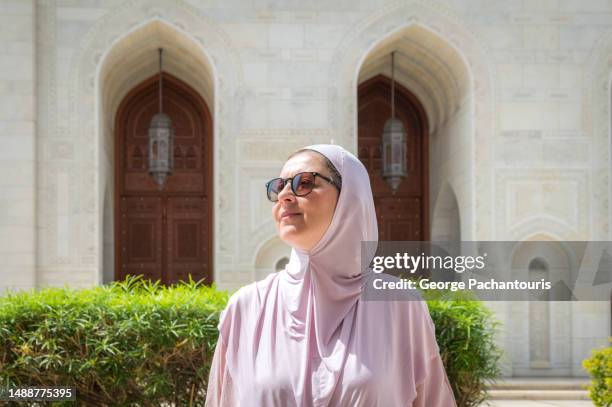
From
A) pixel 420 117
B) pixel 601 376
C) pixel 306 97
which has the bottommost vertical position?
pixel 601 376

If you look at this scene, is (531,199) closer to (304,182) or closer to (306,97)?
(306,97)

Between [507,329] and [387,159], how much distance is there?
2766 mm

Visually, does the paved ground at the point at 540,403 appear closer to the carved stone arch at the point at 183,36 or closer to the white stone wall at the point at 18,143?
the carved stone arch at the point at 183,36

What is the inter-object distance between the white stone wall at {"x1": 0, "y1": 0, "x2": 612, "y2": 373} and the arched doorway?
1.39 metres

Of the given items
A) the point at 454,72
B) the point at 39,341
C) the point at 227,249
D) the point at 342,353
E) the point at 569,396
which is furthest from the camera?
the point at 454,72

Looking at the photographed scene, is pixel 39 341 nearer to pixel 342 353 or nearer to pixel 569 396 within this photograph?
pixel 342 353

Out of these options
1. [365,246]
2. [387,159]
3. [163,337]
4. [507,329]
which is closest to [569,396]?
[507,329]

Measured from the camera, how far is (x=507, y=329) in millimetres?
10281

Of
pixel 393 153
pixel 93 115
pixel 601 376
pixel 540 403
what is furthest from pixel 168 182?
pixel 601 376

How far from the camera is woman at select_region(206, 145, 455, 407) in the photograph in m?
1.89

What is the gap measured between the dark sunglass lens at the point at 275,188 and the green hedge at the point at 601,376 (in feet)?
17.5

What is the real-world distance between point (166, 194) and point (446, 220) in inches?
166

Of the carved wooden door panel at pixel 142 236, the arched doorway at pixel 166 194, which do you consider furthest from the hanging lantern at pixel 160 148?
the carved wooden door panel at pixel 142 236

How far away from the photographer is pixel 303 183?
6.43 ft
